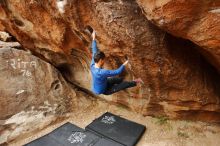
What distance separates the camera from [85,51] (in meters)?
6.88

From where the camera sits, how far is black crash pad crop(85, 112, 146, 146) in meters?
6.14

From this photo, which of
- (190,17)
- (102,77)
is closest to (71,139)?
(102,77)

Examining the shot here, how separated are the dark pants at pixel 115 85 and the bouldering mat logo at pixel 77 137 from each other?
5.15ft

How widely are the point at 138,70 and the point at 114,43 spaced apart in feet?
2.77

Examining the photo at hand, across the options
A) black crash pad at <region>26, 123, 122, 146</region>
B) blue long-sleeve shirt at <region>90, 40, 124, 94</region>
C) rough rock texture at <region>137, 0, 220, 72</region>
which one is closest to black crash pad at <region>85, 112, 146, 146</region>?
black crash pad at <region>26, 123, 122, 146</region>

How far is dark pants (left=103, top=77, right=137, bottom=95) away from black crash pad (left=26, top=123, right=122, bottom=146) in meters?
1.39

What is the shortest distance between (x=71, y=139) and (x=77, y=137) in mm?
171

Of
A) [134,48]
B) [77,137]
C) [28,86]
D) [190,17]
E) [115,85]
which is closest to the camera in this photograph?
[190,17]

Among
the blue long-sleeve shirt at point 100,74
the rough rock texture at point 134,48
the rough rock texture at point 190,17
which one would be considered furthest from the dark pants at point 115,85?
the rough rock texture at point 190,17

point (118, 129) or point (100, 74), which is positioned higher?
point (100, 74)

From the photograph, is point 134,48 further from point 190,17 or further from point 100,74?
point 190,17

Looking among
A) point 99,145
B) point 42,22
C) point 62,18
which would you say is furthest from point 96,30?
point 99,145

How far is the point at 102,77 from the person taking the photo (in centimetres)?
524

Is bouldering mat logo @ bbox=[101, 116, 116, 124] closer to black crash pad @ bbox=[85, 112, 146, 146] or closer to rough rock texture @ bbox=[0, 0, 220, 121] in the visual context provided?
black crash pad @ bbox=[85, 112, 146, 146]
